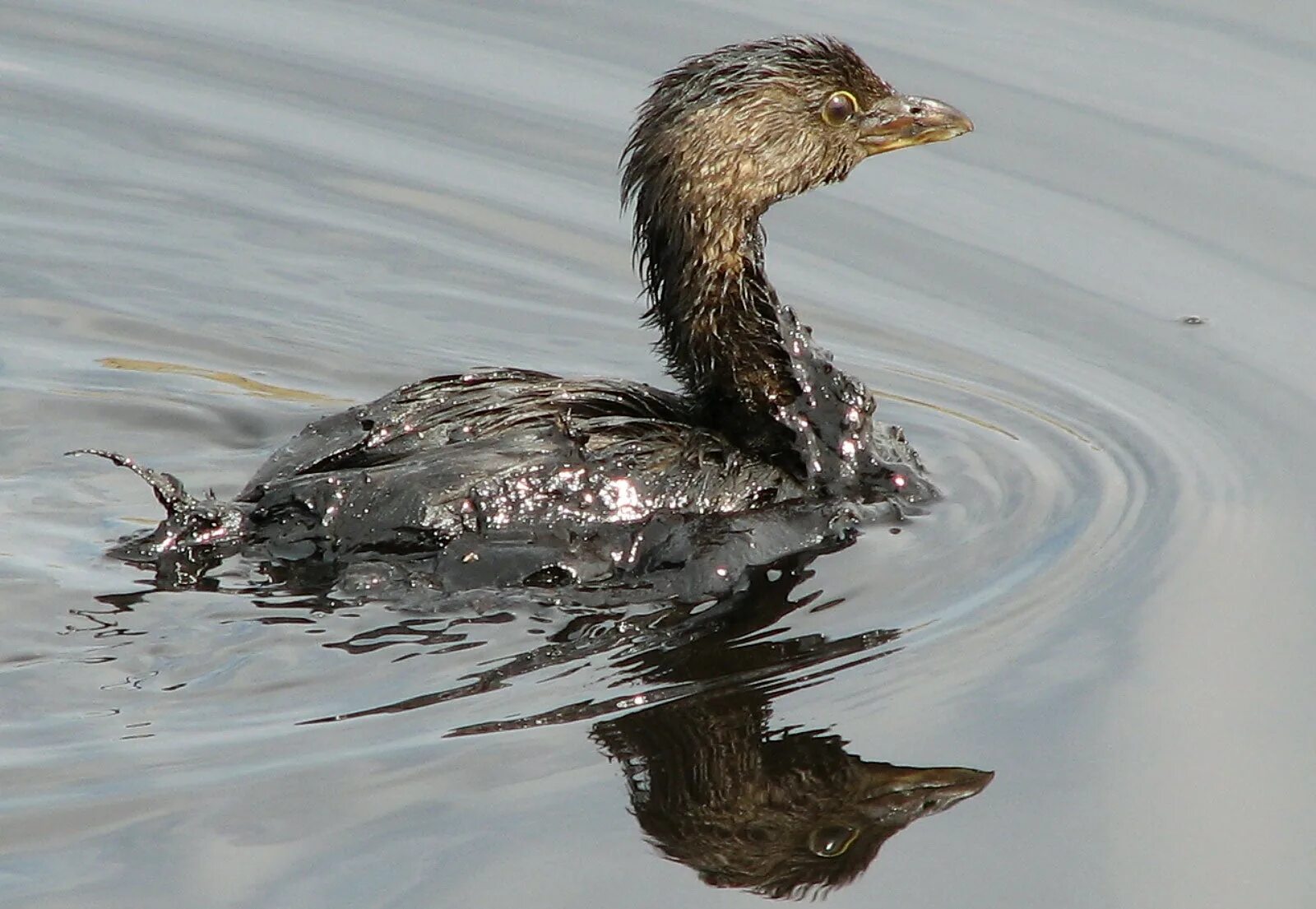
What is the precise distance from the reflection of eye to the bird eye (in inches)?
129

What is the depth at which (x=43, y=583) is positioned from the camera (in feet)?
23.4

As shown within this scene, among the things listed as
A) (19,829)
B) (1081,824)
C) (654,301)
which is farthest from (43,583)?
(1081,824)

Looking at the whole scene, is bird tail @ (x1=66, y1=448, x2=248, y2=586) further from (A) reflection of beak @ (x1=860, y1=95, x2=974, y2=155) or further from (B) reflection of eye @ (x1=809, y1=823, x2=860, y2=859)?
(A) reflection of beak @ (x1=860, y1=95, x2=974, y2=155)

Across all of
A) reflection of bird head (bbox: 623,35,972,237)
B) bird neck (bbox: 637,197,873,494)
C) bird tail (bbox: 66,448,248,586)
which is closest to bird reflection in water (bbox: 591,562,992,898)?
bird neck (bbox: 637,197,873,494)

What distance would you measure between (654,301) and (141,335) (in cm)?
249

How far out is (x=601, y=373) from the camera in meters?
9.34

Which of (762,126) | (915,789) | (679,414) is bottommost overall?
(915,789)

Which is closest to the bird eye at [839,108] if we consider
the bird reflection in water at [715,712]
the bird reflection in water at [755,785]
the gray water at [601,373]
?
the gray water at [601,373]

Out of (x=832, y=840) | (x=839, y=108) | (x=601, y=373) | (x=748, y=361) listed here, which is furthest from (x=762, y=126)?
(x=832, y=840)

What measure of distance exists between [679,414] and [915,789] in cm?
223

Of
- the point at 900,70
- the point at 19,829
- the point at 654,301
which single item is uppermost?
the point at 900,70

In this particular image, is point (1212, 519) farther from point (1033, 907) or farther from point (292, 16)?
point (292, 16)

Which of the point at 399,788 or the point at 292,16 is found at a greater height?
the point at 292,16

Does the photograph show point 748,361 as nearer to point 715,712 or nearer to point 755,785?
point 715,712
